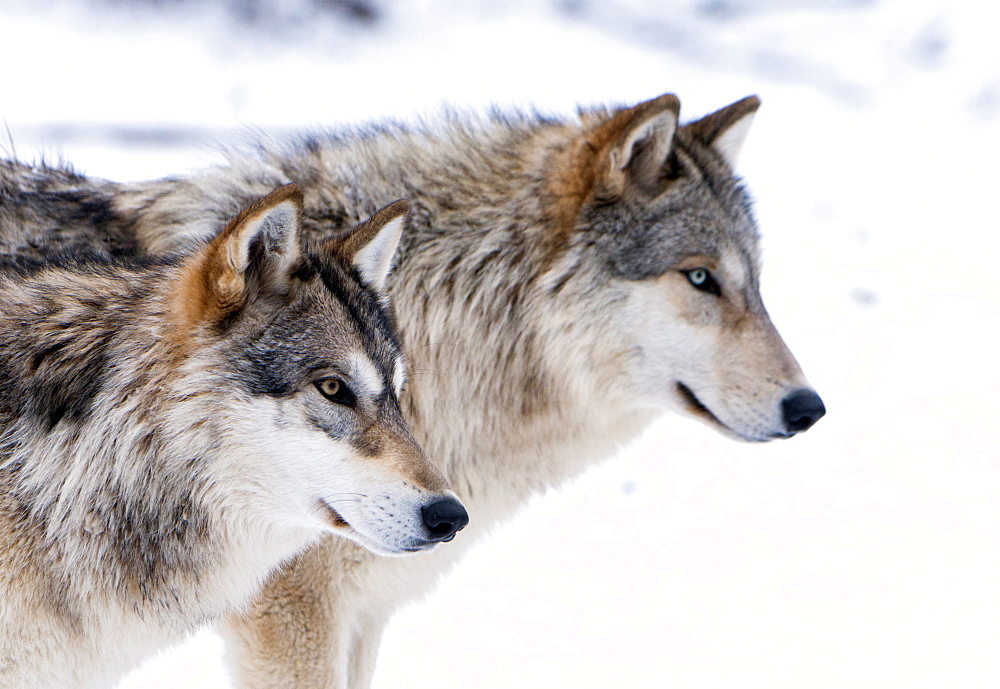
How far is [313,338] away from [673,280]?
4.76 feet

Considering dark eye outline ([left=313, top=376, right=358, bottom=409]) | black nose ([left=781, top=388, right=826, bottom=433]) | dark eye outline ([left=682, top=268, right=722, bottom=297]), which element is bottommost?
black nose ([left=781, top=388, right=826, bottom=433])

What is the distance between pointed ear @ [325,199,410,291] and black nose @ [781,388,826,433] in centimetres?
152

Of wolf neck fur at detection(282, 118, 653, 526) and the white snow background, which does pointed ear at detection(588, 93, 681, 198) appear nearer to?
wolf neck fur at detection(282, 118, 653, 526)

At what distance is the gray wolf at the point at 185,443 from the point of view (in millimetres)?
2814

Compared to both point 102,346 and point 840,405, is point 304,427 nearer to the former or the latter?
point 102,346

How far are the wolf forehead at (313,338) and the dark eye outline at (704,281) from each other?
1234 millimetres

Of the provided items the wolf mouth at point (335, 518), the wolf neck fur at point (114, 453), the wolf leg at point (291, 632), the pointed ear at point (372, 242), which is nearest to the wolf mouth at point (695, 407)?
the pointed ear at point (372, 242)

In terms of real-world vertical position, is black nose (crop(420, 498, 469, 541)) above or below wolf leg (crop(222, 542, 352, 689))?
above

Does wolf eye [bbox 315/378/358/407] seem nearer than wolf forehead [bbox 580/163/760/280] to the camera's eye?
Yes

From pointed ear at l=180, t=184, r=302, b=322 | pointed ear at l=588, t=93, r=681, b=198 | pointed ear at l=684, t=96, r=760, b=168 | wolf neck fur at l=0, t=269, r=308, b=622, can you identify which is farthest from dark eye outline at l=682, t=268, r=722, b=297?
wolf neck fur at l=0, t=269, r=308, b=622

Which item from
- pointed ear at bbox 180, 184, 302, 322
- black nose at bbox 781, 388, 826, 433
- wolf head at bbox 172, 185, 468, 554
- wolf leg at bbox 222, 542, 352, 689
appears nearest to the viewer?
pointed ear at bbox 180, 184, 302, 322

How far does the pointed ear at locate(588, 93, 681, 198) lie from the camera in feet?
12.1

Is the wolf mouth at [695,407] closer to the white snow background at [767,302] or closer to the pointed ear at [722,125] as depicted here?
the pointed ear at [722,125]

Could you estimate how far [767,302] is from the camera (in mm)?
8570
